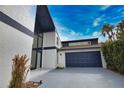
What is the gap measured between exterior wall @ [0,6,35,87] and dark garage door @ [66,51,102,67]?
8.22 meters

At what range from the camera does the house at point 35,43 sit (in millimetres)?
3143

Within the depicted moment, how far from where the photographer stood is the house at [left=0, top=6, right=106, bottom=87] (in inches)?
124

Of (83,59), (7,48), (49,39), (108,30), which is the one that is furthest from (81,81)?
(108,30)

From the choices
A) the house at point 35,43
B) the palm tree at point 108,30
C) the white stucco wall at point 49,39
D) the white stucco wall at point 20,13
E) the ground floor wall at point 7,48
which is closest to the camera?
the ground floor wall at point 7,48

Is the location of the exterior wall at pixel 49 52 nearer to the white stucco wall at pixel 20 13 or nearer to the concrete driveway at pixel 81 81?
the concrete driveway at pixel 81 81

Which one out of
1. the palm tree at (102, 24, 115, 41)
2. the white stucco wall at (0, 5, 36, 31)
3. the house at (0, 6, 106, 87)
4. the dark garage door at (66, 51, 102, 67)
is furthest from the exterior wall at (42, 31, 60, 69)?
the palm tree at (102, 24, 115, 41)

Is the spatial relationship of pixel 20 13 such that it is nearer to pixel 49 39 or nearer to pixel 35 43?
pixel 35 43

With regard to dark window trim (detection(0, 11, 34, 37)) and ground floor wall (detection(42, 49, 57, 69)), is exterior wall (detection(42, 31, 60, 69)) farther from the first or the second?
dark window trim (detection(0, 11, 34, 37))

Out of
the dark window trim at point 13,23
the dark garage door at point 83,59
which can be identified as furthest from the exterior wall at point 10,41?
the dark garage door at point 83,59

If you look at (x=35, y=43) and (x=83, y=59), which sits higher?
(x=35, y=43)

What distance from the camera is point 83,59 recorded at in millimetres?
11664

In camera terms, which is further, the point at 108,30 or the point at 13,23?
the point at 108,30

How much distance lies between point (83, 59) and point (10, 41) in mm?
9591
